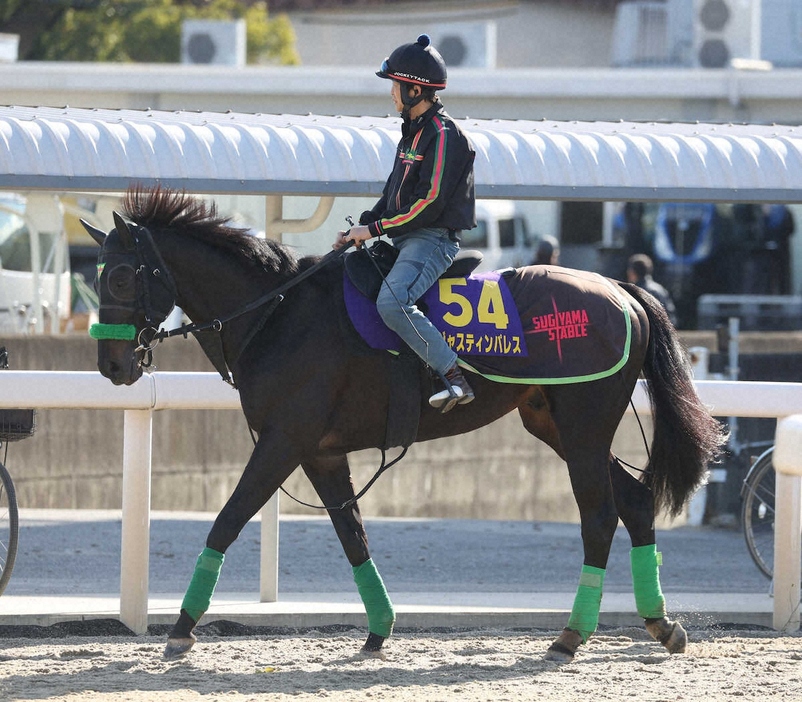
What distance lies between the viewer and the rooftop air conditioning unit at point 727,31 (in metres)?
27.5

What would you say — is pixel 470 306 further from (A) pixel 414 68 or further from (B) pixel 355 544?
(B) pixel 355 544

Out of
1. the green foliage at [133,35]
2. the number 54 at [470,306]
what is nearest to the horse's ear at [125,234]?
the number 54 at [470,306]

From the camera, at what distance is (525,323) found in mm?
6418

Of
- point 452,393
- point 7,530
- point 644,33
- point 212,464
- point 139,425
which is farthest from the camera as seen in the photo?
point 644,33

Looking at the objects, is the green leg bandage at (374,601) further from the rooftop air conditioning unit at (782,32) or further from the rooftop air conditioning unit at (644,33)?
the rooftop air conditioning unit at (782,32)

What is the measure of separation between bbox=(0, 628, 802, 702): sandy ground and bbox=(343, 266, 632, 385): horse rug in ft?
4.16

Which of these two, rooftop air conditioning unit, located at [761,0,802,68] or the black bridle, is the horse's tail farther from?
rooftop air conditioning unit, located at [761,0,802,68]

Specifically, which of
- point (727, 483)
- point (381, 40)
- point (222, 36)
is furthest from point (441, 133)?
point (381, 40)

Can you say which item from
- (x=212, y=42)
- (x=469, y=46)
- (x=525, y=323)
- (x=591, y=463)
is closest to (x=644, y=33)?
(x=469, y=46)

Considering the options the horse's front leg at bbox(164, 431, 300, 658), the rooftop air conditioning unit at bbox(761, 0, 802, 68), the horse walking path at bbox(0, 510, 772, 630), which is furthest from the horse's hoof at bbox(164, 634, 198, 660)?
the rooftop air conditioning unit at bbox(761, 0, 802, 68)

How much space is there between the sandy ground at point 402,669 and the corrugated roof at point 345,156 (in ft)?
7.99

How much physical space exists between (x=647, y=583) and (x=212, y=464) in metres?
5.95

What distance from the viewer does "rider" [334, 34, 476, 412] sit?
609cm

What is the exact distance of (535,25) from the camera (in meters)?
A: 38.8
